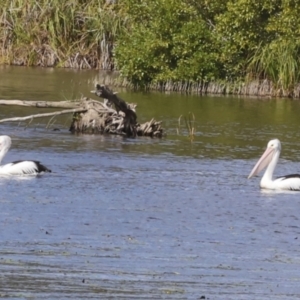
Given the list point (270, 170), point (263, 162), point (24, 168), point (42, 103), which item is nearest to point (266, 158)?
point (263, 162)

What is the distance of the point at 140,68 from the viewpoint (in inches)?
1200

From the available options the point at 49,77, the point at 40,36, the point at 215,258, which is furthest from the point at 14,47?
the point at 215,258

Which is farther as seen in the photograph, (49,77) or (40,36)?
(40,36)

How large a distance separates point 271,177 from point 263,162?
0.70 m

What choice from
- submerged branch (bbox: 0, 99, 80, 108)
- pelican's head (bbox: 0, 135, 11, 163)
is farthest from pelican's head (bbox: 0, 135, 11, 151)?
submerged branch (bbox: 0, 99, 80, 108)

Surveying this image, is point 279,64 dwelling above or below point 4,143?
above

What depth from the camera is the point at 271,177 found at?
1514cm

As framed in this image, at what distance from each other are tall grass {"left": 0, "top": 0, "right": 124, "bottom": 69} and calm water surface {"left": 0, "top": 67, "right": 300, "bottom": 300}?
18124mm

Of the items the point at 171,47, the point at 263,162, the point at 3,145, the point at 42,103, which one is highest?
the point at 171,47

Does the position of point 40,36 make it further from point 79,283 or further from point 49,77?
point 79,283

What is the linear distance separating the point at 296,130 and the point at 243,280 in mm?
13842

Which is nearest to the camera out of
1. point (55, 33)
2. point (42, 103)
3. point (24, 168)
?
point (24, 168)

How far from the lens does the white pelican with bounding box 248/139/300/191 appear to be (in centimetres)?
1463

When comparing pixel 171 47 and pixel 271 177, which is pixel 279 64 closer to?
pixel 171 47
